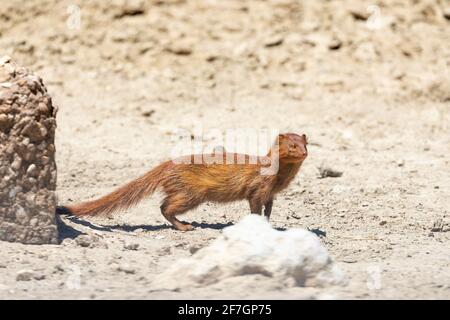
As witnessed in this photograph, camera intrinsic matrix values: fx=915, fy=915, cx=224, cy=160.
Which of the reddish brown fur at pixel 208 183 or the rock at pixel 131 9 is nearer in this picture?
the reddish brown fur at pixel 208 183

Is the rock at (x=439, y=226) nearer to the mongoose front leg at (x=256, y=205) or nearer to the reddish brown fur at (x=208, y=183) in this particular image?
the reddish brown fur at (x=208, y=183)

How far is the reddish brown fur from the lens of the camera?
6.46 metres

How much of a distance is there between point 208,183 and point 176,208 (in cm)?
29

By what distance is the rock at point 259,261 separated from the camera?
4.50 meters

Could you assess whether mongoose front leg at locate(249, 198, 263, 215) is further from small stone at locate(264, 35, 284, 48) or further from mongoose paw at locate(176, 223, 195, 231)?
small stone at locate(264, 35, 284, 48)

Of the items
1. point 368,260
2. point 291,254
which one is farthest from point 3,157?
point 368,260

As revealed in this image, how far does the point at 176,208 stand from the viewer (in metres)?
6.50

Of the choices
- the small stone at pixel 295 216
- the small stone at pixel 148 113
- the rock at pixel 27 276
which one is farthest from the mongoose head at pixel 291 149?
the small stone at pixel 148 113

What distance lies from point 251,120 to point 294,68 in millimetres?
1127

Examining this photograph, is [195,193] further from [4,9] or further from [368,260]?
[4,9]

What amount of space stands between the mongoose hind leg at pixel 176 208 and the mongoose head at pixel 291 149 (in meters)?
0.73

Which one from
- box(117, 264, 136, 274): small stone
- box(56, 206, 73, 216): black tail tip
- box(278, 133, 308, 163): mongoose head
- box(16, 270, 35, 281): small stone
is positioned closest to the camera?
box(16, 270, 35, 281): small stone

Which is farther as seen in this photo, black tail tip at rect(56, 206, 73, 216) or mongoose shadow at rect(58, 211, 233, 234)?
black tail tip at rect(56, 206, 73, 216)

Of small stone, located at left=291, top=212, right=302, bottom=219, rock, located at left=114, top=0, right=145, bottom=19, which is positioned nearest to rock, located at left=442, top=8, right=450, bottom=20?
rock, located at left=114, top=0, right=145, bottom=19
